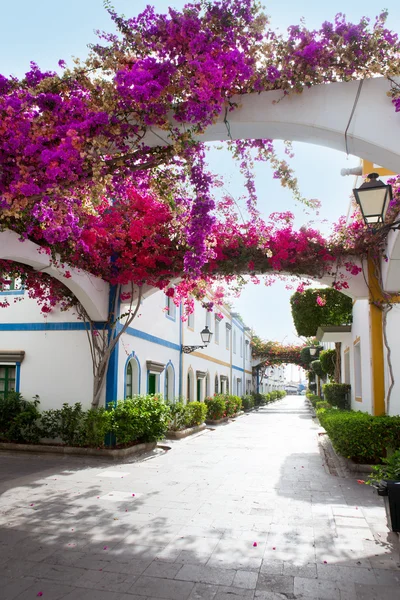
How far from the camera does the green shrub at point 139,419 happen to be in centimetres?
941

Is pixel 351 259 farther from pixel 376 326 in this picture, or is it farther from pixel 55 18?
pixel 55 18

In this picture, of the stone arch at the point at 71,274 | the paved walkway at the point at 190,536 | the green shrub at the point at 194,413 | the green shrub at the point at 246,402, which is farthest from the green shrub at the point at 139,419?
the green shrub at the point at 246,402

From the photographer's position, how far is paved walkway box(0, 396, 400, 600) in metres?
3.55

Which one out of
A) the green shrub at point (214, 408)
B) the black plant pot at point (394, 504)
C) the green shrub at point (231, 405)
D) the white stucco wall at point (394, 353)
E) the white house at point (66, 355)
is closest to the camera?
the black plant pot at point (394, 504)

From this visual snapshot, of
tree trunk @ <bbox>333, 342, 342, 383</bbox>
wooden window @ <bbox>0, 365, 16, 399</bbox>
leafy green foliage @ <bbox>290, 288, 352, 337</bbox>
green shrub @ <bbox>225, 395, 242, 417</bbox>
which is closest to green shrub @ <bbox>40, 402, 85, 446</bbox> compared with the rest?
wooden window @ <bbox>0, 365, 16, 399</bbox>

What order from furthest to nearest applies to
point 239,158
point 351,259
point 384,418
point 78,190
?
point 351,259
point 384,418
point 239,158
point 78,190

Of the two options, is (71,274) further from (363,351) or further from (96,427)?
(363,351)

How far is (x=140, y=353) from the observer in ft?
38.6

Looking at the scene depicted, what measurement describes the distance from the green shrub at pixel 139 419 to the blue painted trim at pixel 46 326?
72.1 inches

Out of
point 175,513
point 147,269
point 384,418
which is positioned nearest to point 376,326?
point 384,418

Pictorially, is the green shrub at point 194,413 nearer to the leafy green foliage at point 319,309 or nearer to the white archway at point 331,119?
the leafy green foliage at point 319,309

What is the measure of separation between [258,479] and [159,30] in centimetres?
654

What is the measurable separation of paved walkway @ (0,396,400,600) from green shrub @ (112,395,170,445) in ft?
3.85

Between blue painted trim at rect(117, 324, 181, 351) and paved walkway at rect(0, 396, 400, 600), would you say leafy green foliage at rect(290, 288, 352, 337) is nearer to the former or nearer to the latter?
blue painted trim at rect(117, 324, 181, 351)
